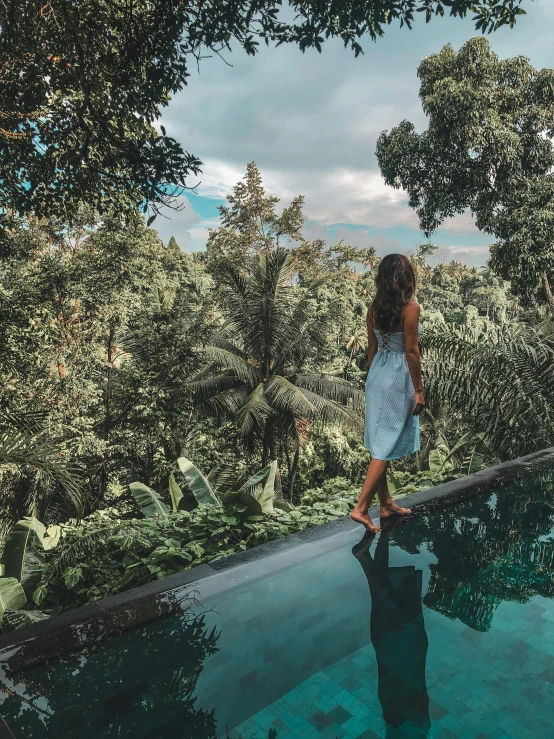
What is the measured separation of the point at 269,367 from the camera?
12.8 meters

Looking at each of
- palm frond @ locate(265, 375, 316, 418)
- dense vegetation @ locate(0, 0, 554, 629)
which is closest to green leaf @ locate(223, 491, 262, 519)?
dense vegetation @ locate(0, 0, 554, 629)

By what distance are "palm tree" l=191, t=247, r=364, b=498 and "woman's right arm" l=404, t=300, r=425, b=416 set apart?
870 cm

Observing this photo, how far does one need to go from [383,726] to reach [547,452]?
3301 millimetres

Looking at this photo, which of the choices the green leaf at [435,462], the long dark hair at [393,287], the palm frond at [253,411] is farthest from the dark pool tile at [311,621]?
the palm frond at [253,411]

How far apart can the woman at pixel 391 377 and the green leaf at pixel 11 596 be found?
7.90 feet

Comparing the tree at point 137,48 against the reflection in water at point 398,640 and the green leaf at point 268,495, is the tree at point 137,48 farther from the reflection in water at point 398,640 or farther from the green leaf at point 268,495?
the reflection in water at point 398,640

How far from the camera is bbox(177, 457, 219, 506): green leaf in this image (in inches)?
190

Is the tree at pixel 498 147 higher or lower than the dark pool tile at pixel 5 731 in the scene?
higher

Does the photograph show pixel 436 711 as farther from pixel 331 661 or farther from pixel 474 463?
pixel 474 463

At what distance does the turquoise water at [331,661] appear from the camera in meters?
1.31

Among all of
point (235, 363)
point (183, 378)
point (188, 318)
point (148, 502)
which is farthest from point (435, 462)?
point (188, 318)

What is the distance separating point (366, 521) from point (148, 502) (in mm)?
3264

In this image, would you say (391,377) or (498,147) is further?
(498,147)

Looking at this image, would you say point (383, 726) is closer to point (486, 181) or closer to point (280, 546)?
point (280, 546)
